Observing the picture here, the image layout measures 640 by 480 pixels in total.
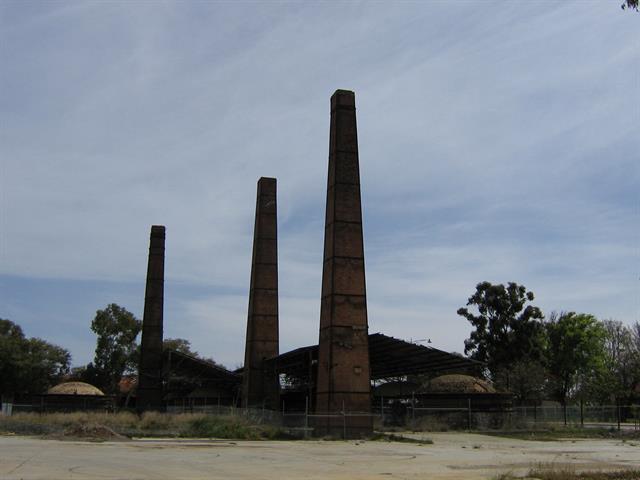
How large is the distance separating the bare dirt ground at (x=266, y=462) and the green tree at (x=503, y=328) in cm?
4078

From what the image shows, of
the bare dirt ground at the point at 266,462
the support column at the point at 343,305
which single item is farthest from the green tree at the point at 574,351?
the bare dirt ground at the point at 266,462

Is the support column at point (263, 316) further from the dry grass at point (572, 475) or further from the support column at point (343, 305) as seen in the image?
the dry grass at point (572, 475)

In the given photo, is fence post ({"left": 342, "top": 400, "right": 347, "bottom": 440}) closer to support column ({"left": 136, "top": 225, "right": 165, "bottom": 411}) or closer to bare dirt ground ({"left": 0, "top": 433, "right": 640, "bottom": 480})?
bare dirt ground ({"left": 0, "top": 433, "right": 640, "bottom": 480})

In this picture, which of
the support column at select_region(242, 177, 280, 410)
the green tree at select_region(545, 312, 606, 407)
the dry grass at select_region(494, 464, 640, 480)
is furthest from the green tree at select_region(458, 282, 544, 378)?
the dry grass at select_region(494, 464, 640, 480)

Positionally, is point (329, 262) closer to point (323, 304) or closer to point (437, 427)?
point (323, 304)

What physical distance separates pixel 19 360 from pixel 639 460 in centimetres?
5799

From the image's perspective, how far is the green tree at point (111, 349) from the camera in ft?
247

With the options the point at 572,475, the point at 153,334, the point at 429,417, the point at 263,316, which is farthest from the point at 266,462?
the point at 153,334

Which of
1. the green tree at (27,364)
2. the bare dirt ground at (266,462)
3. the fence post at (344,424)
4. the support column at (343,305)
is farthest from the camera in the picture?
the green tree at (27,364)

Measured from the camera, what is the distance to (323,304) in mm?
33875

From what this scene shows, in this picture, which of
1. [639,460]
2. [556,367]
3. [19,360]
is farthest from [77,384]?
[639,460]

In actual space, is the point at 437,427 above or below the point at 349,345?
below

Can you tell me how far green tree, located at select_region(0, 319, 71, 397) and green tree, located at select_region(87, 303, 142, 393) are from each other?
14.9ft

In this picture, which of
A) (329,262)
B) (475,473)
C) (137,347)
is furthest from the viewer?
(137,347)
